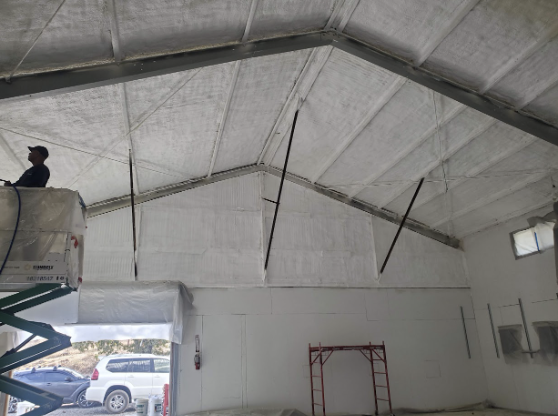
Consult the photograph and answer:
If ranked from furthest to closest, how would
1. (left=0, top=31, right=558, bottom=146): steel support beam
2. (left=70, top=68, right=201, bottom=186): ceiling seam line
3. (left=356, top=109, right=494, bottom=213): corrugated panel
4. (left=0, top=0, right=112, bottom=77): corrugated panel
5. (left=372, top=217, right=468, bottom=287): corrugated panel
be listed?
(left=372, top=217, right=468, bottom=287): corrugated panel
(left=356, top=109, right=494, bottom=213): corrugated panel
(left=70, top=68, right=201, bottom=186): ceiling seam line
(left=0, top=31, right=558, bottom=146): steel support beam
(left=0, top=0, right=112, bottom=77): corrugated panel

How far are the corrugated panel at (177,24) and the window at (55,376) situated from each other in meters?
8.84

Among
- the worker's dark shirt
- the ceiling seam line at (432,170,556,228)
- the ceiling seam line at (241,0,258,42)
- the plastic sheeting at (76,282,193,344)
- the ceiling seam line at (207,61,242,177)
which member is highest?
the ceiling seam line at (241,0,258,42)

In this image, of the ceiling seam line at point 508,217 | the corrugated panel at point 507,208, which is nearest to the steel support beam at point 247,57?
the corrugated panel at point 507,208

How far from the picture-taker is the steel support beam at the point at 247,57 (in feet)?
12.0

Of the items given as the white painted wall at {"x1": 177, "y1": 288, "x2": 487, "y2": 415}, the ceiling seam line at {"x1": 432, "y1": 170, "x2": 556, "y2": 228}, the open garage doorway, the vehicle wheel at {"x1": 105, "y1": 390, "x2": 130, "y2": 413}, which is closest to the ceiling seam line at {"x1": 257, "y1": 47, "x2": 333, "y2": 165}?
the white painted wall at {"x1": 177, "y1": 288, "x2": 487, "y2": 415}

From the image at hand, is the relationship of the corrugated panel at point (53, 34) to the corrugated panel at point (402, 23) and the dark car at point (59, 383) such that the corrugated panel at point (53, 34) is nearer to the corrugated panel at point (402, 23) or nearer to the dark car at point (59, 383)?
the corrugated panel at point (402, 23)

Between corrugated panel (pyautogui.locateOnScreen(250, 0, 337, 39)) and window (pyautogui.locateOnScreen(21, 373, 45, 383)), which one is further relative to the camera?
window (pyautogui.locateOnScreen(21, 373, 45, 383))

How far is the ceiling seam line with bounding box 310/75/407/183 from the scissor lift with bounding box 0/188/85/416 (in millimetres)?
3973

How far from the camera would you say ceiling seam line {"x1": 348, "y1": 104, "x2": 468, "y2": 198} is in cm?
543

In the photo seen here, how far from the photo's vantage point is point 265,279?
7.21 m

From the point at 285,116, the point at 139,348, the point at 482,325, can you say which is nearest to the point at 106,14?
the point at 285,116

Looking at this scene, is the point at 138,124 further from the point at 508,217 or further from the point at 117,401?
the point at 117,401

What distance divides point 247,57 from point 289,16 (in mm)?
611

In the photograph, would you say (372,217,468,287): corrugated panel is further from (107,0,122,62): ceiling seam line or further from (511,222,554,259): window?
(107,0,122,62): ceiling seam line
